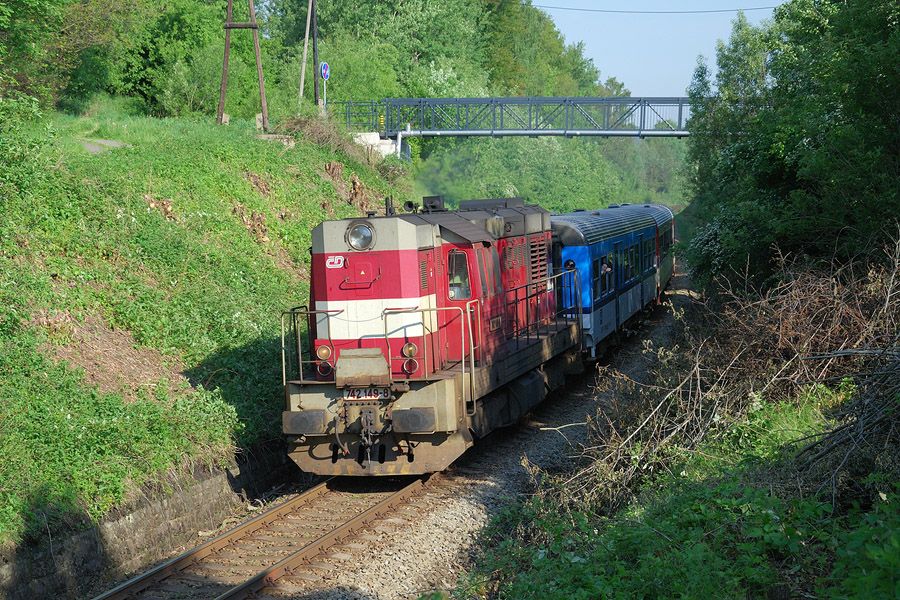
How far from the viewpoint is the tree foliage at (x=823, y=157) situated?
1223 centimetres

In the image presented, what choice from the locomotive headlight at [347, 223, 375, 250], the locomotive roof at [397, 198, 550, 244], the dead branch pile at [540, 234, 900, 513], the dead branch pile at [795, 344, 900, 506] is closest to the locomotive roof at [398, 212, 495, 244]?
the locomotive roof at [397, 198, 550, 244]

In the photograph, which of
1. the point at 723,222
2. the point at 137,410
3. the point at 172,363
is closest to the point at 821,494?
the point at 137,410

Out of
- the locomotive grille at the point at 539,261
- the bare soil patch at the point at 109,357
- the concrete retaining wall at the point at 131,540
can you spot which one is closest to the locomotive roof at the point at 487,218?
the locomotive grille at the point at 539,261

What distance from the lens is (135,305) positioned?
14.1 meters

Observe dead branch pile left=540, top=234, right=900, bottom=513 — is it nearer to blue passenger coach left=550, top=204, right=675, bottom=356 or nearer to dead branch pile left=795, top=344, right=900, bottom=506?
dead branch pile left=795, top=344, right=900, bottom=506

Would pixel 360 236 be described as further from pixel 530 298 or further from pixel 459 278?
pixel 530 298

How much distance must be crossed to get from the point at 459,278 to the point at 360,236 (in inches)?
66.6

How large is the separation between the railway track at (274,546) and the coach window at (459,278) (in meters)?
2.53

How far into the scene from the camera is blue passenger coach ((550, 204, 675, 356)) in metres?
17.1

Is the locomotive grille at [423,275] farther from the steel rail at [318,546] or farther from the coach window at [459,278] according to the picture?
the steel rail at [318,546]

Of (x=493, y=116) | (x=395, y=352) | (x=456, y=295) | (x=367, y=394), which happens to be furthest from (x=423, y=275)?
(x=493, y=116)

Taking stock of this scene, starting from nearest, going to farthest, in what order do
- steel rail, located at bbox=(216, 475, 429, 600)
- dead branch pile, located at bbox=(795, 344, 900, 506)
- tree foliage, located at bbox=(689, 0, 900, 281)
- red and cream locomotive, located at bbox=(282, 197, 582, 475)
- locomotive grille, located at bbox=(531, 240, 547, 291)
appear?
dead branch pile, located at bbox=(795, 344, 900, 506)
steel rail, located at bbox=(216, 475, 429, 600)
red and cream locomotive, located at bbox=(282, 197, 582, 475)
tree foliage, located at bbox=(689, 0, 900, 281)
locomotive grille, located at bbox=(531, 240, 547, 291)

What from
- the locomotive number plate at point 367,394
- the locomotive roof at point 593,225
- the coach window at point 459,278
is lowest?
the locomotive number plate at point 367,394

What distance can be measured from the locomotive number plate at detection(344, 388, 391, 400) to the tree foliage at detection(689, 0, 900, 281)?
18.9 ft
